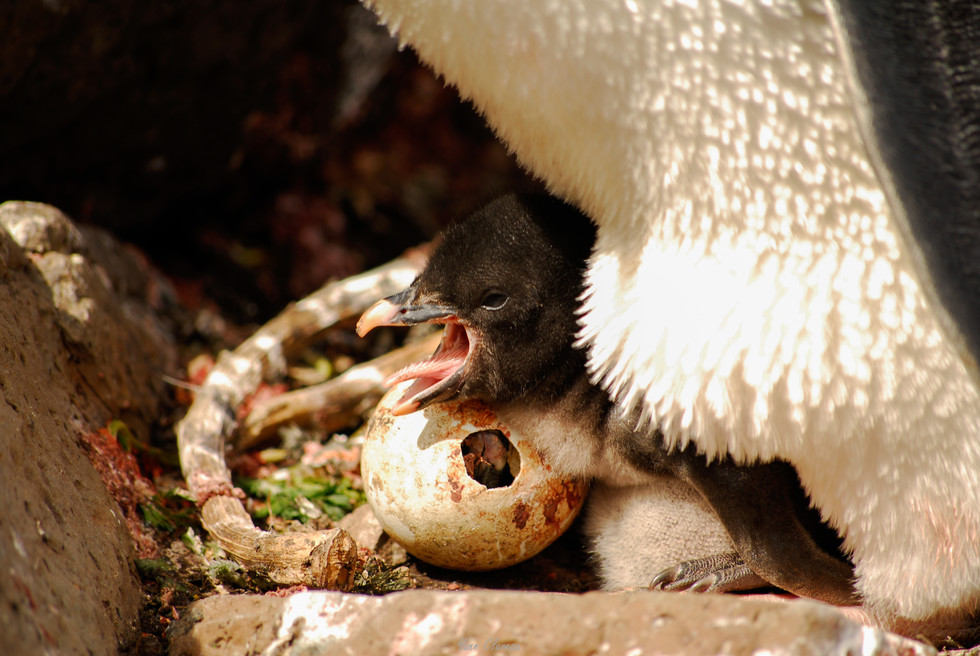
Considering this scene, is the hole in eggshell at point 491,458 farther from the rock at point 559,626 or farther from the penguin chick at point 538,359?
the rock at point 559,626

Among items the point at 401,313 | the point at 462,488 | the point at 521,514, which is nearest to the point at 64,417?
the point at 401,313

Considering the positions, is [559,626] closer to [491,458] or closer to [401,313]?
[491,458]

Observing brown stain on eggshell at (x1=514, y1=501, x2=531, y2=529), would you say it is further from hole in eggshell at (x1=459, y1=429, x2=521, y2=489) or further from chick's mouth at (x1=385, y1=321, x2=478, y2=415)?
chick's mouth at (x1=385, y1=321, x2=478, y2=415)

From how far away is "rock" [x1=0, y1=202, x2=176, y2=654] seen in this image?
4.22 feet

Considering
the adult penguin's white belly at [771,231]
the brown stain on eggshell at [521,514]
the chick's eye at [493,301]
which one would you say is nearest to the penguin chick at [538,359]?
the chick's eye at [493,301]

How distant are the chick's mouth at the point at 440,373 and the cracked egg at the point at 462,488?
0.07 m

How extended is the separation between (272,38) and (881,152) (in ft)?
7.44

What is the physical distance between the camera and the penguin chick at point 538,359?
1820 millimetres

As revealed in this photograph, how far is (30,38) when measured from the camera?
2.17 metres

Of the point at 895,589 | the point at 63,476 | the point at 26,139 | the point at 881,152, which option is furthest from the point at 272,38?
the point at 895,589

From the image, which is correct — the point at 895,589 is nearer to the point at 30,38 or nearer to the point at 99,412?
the point at 99,412

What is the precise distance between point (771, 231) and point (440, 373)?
81cm

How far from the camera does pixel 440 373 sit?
1919mm

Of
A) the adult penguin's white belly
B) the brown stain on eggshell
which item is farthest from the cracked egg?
the adult penguin's white belly
